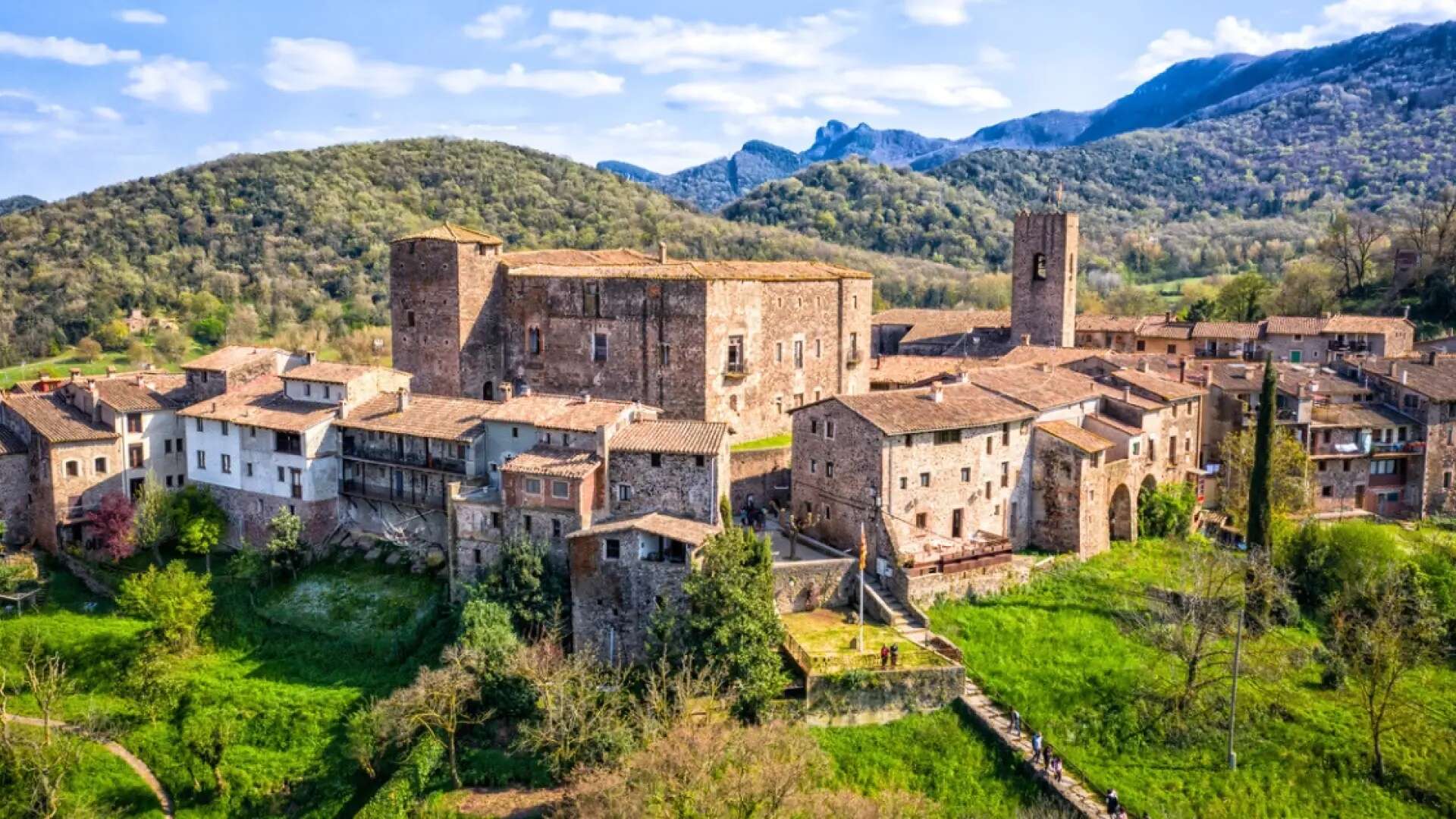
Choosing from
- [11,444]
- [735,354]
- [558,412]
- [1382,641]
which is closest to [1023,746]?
[1382,641]

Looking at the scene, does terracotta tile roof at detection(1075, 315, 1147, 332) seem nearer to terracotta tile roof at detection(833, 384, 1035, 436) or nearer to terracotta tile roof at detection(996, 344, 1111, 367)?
terracotta tile roof at detection(996, 344, 1111, 367)

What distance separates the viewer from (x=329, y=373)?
4575cm

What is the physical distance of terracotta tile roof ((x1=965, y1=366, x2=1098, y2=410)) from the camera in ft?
150

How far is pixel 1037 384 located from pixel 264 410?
3232 centimetres

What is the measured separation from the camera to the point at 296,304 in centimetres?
9412

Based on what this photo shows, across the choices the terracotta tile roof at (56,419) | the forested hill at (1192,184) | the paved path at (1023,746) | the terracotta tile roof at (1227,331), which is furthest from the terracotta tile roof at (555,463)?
the forested hill at (1192,184)

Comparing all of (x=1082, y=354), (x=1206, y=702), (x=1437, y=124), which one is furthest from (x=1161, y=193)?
(x=1206, y=702)

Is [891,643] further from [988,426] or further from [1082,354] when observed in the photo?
[1082,354]

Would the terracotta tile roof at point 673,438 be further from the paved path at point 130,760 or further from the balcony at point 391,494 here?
the paved path at point 130,760

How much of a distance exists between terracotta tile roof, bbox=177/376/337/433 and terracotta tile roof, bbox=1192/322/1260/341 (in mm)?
54097

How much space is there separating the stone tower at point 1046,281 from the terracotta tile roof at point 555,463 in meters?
41.4

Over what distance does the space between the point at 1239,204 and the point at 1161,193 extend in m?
14.7

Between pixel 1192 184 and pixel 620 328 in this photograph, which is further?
pixel 1192 184

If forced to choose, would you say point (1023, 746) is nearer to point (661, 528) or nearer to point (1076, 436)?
point (661, 528)
